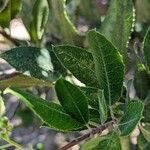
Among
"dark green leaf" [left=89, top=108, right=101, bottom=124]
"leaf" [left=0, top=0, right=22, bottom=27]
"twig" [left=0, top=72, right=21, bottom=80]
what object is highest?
"leaf" [left=0, top=0, right=22, bottom=27]

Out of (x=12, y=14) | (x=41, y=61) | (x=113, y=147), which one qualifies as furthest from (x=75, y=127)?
(x=12, y=14)

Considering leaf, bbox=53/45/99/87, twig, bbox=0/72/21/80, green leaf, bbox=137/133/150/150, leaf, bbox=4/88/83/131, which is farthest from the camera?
twig, bbox=0/72/21/80

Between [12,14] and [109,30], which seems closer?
[109,30]

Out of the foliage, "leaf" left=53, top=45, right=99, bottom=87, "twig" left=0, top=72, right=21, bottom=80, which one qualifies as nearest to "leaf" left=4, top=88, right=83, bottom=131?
the foliage

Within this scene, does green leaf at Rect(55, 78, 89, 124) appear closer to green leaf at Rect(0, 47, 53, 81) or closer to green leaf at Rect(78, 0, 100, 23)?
green leaf at Rect(0, 47, 53, 81)

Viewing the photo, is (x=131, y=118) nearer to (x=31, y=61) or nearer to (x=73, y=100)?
(x=73, y=100)

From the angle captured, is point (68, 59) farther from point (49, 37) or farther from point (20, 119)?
point (20, 119)

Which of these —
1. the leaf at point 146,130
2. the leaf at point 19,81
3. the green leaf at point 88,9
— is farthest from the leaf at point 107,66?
the green leaf at point 88,9
